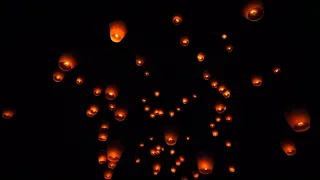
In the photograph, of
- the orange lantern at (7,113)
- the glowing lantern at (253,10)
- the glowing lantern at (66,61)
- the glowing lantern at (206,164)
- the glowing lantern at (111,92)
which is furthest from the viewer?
the orange lantern at (7,113)

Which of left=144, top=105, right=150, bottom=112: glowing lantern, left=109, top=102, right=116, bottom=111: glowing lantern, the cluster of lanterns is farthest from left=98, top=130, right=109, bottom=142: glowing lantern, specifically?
left=144, top=105, right=150, bottom=112: glowing lantern

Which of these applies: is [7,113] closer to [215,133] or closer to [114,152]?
[114,152]

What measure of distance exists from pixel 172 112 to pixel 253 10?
2004mm

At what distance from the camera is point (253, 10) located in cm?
190

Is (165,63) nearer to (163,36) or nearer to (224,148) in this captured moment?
(163,36)

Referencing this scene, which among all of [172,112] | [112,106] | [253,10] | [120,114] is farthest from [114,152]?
[253,10]

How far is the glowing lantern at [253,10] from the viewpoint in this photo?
1.86 meters

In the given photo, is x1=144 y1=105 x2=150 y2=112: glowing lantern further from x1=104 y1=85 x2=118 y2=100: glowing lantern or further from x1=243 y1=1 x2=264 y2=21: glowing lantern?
x1=243 y1=1 x2=264 y2=21: glowing lantern

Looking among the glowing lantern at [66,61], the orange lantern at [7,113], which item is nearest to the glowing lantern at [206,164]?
the glowing lantern at [66,61]

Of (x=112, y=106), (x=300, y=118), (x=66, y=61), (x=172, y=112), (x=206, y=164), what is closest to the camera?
(x=300, y=118)

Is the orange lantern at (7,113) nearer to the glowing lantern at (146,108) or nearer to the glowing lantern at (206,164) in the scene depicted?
the glowing lantern at (146,108)

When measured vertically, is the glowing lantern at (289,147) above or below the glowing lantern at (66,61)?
below

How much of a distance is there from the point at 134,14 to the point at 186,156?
2182 millimetres

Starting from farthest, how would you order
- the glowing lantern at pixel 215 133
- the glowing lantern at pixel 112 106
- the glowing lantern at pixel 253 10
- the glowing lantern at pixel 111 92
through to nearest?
the glowing lantern at pixel 215 133
the glowing lantern at pixel 112 106
the glowing lantern at pixel 111 92
the glowing lantern at pixel 253 10
